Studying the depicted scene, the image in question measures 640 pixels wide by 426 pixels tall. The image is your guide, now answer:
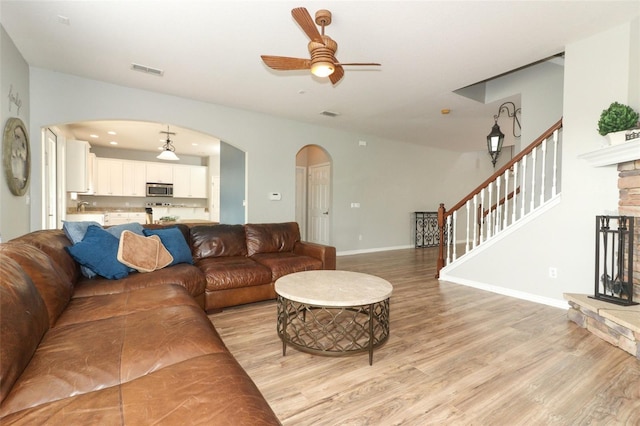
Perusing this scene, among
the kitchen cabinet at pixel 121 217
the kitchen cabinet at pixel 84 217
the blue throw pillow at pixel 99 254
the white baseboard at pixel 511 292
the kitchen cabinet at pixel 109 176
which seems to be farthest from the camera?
the kitchen cabinet at pixel 109 176

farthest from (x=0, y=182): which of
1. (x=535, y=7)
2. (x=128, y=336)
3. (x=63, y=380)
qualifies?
(x=535, y=7)

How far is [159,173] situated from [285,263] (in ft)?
21.2

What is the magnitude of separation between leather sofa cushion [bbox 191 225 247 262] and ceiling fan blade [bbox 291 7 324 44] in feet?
7.95

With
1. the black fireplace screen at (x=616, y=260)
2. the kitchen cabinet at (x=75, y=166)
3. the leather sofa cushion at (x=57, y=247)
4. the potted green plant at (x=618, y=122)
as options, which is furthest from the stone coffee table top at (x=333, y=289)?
the kitchen cabinet at (x=75, y=166)

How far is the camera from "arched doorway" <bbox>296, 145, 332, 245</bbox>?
689 cm

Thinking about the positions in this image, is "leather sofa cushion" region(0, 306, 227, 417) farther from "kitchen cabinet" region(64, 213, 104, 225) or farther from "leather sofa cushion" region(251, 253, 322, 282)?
"kitchen cabinet" region(64, 213, 104, 225)

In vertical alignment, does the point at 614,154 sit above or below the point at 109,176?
below

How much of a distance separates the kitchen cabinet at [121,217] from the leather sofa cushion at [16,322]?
6508mm

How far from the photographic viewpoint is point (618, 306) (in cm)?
248

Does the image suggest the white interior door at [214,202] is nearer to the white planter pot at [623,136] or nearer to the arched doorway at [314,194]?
the arched doorway at [314,194]

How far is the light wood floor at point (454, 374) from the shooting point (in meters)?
1.58

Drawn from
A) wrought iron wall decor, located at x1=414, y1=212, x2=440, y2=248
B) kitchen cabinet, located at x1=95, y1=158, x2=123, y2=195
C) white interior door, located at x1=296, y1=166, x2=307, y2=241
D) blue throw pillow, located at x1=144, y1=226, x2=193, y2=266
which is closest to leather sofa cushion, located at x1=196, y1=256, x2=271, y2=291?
blue throw pillow, located at x1=144, y1=226, x2=193, y2=266

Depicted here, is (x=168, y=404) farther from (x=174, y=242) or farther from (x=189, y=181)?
(x=189, y=181)

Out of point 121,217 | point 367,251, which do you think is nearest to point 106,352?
point 367,251
